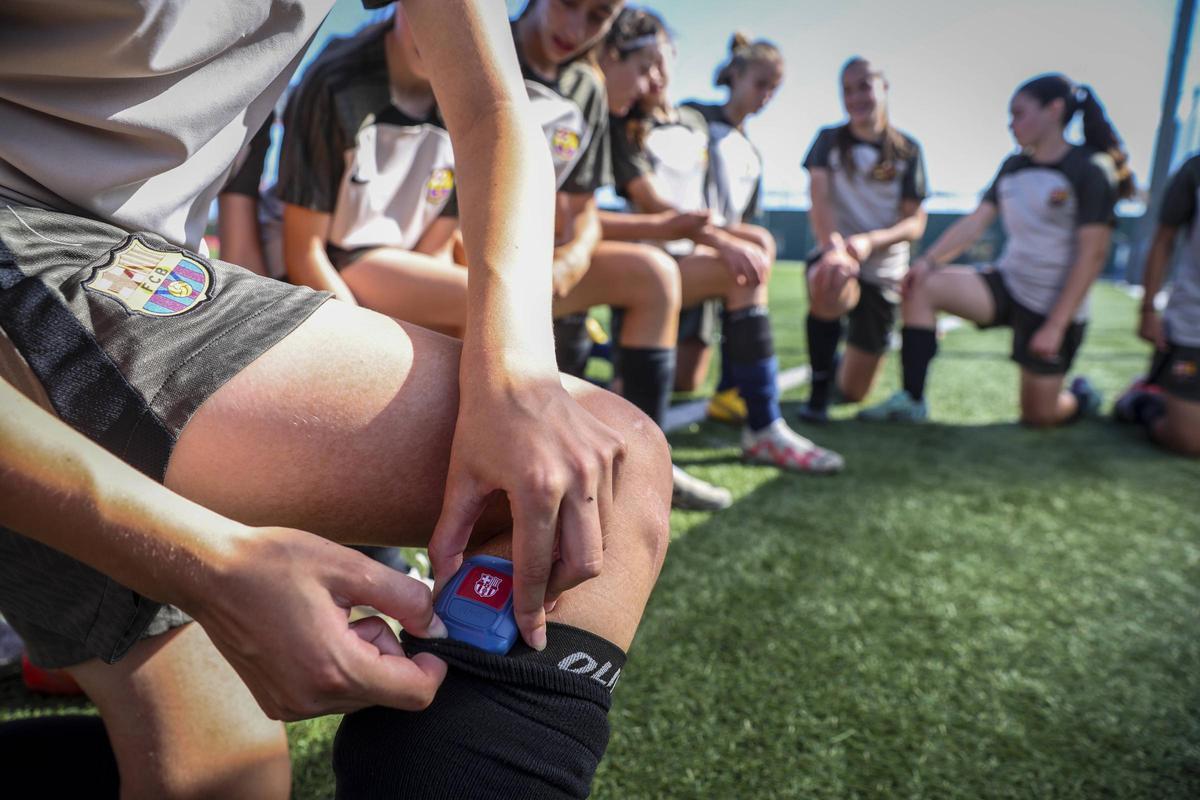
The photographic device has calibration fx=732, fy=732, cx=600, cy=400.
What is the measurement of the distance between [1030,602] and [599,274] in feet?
4.69

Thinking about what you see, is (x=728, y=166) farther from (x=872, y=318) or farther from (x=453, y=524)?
(x=453, y=524)

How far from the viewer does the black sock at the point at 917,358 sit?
360 centimetres

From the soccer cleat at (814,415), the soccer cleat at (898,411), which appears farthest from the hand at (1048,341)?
the soccer cleat at (814,415)

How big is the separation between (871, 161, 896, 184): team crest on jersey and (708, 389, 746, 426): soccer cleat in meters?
1.52

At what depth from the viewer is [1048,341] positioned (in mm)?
3508

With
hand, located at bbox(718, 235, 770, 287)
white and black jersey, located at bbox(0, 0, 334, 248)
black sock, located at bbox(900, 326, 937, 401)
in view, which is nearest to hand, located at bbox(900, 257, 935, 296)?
black sock, located at bbox(900, 326, 937, 401)

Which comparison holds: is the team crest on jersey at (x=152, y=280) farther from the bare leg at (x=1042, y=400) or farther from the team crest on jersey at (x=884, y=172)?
the team crest on jersey at (x=884, y=172)

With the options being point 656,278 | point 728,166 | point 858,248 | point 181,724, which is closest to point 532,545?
point 181,724

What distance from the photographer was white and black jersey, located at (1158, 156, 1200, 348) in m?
3.31

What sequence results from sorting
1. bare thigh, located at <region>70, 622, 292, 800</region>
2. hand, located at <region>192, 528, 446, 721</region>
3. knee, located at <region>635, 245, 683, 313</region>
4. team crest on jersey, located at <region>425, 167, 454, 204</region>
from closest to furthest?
hand, located at <region>192, 528, 446, 721</region> → bare thigh, located at <region>70, 622, 292, 800</region> → team crest on jersey, located at <region>425, 167, 454, 204</region> → knee, located at <region>635, 245, 683, 313</region>

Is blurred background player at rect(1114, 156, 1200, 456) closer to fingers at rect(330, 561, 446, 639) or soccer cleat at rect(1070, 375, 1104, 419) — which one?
soccer cleat at rect(1070, 375, 1104, 419)

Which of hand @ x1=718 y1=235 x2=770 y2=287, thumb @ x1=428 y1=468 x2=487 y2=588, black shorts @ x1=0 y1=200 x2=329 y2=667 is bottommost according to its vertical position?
hand @ x1=718 y1=235 x2=770 y2=287

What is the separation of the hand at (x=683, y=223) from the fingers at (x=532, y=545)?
6.66 feet

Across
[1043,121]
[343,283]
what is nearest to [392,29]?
[343,283]
